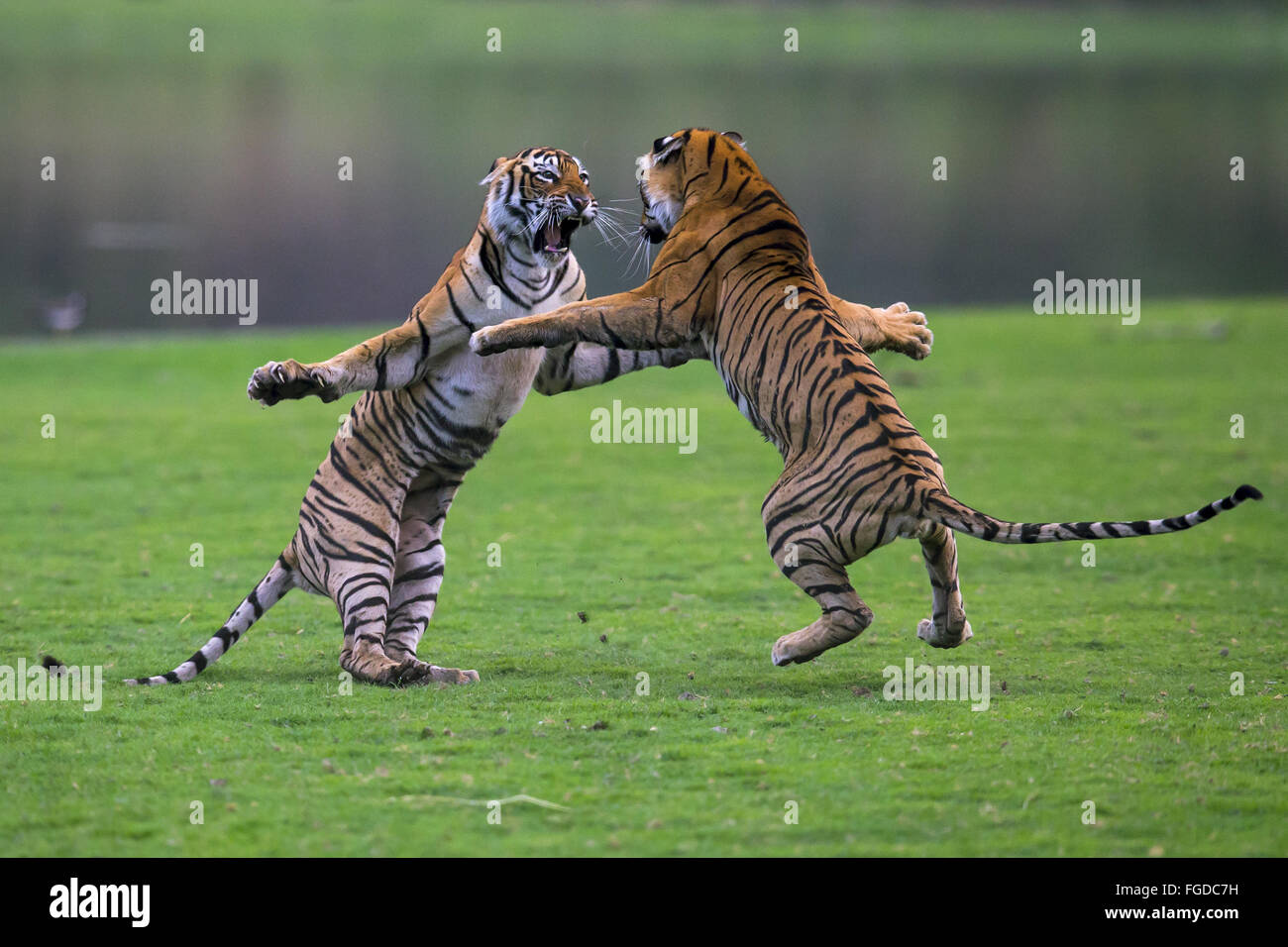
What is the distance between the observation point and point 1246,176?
30625 millimetres

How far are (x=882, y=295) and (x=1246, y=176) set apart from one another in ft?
36.8

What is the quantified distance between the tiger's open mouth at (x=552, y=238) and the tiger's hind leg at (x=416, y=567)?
1176 millimetres

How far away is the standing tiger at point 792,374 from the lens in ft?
19.1

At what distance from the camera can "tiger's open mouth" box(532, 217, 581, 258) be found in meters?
6.54

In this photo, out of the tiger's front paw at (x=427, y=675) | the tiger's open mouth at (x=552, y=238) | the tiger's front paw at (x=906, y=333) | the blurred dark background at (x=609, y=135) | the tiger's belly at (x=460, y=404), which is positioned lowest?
the tiger's front paw at (x=427, y=675)

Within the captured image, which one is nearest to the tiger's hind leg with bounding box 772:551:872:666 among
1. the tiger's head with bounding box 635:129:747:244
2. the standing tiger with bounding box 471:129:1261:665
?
the standing tiger with bounding box 471:129:1261:665

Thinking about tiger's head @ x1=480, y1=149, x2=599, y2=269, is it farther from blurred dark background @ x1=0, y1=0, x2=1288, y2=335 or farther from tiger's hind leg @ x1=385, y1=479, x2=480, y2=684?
blurred dark background @ x1=0, y1=0, x2=1288, y2=335

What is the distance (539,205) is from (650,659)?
211cm

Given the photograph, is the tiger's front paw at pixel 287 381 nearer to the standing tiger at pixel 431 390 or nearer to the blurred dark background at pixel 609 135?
the standing tiger at pixel 431 390

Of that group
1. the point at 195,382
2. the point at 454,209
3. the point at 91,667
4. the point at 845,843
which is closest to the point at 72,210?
the point at 454,209

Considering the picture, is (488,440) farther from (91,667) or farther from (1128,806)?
(1128,806)

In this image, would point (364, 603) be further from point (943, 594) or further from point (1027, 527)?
point (1027, 527)

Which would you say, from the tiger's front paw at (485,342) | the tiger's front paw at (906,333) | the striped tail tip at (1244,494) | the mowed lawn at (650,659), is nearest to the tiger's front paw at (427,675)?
the mowed lawn at (650,659)

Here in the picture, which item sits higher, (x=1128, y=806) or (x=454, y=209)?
(x=454, y=209)
